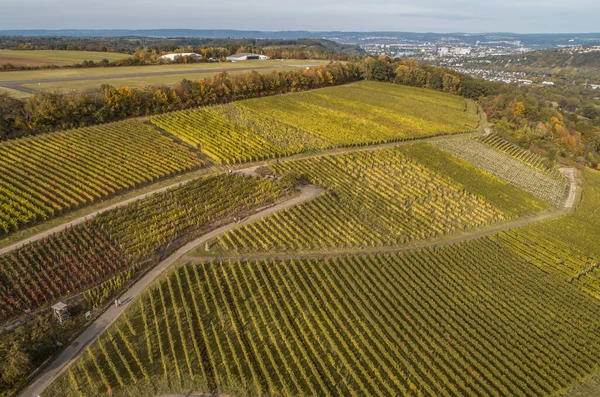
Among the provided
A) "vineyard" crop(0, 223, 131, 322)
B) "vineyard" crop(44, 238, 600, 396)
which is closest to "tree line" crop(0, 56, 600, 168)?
"vineyard" crop(0, 223, 131, 322)

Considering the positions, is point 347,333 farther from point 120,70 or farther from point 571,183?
point 120,70

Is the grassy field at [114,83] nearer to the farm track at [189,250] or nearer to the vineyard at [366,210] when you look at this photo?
the farm track at [189,250]

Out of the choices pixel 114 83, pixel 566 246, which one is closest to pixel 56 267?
pixel 566 246

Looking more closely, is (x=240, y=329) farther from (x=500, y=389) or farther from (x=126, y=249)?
(x=500, y=389)

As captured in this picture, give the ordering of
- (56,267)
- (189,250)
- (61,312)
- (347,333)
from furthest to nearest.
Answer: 1. (189,250)
2. (56,267)
3. (347,333)
4. (61,312)

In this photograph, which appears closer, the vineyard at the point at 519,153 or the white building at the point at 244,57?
the vineyard at the point at 519,153

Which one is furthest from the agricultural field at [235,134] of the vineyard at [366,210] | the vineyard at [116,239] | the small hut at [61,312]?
the small hut at [61,312]
